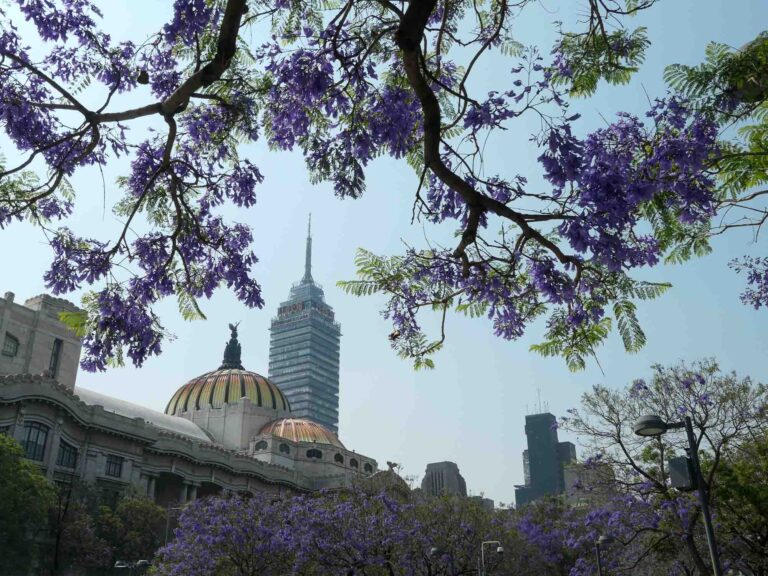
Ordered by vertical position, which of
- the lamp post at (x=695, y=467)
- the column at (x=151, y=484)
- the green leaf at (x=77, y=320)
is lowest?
the lamp post at (x=695, y=467)

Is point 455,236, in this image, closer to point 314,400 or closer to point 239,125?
point 239,125

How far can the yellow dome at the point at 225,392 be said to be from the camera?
342 feet

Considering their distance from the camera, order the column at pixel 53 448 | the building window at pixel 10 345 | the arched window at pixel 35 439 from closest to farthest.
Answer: the arched window at pixel 35 439, the column at pixel 53 448, the building window at pixel 10 345

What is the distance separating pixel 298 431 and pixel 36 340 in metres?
41.5

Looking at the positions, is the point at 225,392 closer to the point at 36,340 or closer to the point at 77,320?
the point at 36,340

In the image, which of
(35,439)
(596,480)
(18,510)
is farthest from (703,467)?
(35,439)

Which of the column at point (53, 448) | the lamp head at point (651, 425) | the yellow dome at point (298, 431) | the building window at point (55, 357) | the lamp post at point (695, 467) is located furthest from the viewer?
the yellow dome at point (298, 431)

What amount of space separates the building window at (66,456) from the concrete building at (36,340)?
7691mm

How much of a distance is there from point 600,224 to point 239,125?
552 centimetres

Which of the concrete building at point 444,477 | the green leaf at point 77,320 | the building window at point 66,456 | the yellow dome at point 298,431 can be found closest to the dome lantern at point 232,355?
the yellow dome at point 298,431

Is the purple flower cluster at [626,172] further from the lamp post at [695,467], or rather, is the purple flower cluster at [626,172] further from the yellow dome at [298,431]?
the yellow dome at [298,431]

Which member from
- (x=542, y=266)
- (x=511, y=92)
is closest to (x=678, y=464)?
(x=542, y=266)

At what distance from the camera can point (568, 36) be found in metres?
9.44

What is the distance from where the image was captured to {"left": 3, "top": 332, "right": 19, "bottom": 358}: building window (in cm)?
6500
